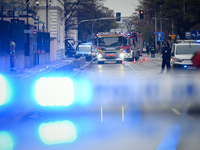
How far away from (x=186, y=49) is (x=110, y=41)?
20.1 metres

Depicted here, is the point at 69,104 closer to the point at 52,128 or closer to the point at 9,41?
the point at 52,128

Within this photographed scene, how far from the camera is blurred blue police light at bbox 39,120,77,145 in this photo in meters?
7.64

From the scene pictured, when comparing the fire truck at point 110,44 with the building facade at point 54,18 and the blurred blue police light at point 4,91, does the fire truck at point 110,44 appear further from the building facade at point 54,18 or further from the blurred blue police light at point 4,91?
the blurred blue police light at point 4,91

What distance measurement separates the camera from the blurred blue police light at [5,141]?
7094mm

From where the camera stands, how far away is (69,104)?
12.8 m

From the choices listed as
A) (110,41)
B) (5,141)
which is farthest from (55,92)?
(110,41)

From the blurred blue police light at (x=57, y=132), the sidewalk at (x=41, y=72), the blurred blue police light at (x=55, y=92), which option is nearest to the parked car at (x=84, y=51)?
the sidewalk at (x=41, y=72)

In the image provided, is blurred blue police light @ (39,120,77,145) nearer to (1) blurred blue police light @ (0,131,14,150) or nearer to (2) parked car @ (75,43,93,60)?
(1) blurred blue police light @ (0,131,14,150)

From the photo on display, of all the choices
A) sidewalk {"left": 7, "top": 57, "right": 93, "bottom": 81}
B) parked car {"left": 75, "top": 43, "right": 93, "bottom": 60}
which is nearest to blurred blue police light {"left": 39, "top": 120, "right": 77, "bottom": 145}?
sidewalk {"left": 7, "top": 57, "right": 93, "bottom": 81}

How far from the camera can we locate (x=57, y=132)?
848 centimetres

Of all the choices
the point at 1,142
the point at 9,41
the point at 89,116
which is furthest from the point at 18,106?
the point at 9,41

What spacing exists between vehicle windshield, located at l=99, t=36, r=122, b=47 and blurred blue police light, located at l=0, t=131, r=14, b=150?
A: 37532 mm

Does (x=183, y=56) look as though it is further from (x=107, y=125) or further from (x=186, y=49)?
(x=107, y=125)

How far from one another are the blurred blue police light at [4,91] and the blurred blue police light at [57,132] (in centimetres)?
288
